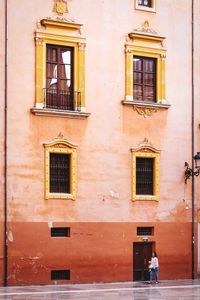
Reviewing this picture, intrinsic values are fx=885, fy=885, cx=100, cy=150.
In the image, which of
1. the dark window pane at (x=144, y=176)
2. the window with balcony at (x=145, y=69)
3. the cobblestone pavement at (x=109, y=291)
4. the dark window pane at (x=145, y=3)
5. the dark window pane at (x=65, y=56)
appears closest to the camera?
the cobblestone pavement at (x=109, y=291)

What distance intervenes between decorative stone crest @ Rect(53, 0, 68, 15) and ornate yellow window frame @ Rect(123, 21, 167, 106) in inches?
127

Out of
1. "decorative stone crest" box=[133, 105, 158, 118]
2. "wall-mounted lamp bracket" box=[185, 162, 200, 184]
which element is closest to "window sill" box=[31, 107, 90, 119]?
"decorative stone crest" box=[133, 105, 158, 118]

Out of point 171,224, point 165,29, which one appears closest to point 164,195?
point 171,224

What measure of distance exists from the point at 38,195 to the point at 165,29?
973cm

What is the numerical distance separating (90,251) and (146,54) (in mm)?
9028

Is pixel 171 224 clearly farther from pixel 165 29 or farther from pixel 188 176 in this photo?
pixel 165 29

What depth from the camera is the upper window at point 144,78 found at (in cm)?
3881

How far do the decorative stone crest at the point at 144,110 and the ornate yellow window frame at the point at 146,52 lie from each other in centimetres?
33

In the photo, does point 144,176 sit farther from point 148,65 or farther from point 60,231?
point 148,65

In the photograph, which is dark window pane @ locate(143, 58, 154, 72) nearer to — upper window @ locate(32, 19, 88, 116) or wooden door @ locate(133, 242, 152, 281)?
upper window @ locate(32, 19, 88, 116)

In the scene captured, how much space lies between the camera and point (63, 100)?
37.0m

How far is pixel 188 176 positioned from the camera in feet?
130

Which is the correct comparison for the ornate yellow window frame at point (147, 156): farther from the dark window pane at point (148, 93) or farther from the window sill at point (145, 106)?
the dark window pane at point (148, 93)

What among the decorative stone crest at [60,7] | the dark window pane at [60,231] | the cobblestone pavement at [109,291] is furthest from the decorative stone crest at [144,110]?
the cobblestone pavement at [109,291]
